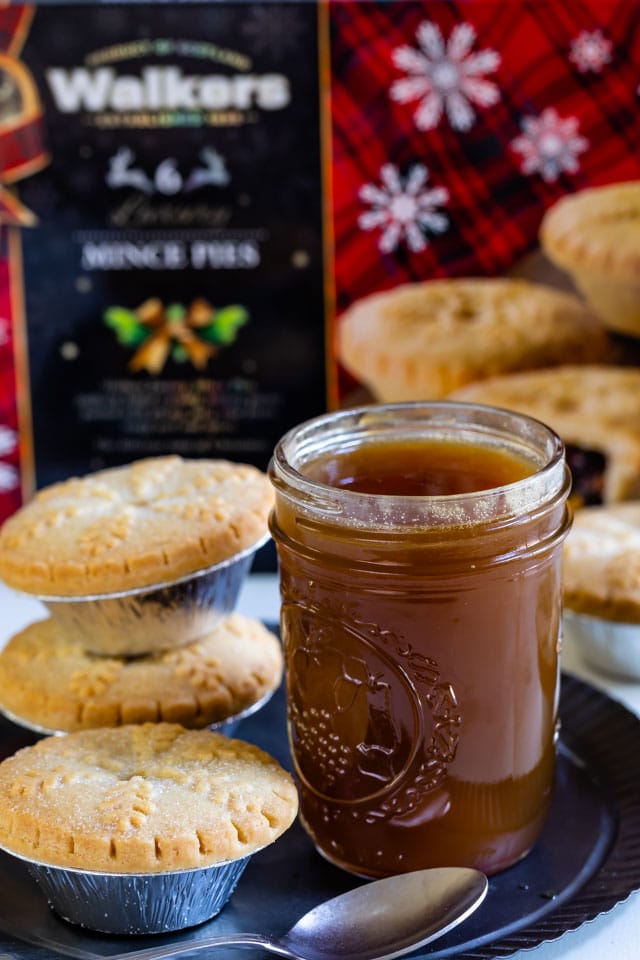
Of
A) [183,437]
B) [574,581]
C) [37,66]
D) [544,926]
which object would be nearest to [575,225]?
[574,581]

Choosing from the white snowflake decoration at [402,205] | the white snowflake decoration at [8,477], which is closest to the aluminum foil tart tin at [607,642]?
the white snowflake decoration at [402,205]

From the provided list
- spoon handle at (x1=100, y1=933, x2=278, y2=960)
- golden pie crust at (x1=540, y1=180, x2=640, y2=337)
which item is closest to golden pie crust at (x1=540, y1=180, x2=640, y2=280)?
golden pie crust at (x1=540, y1=180, x2=640, y2=337)

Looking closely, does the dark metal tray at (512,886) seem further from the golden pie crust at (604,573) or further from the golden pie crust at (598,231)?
the golden pie crust at (598,231)

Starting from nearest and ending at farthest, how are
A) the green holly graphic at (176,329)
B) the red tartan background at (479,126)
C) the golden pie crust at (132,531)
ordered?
the golden pie crust at (132,531), the red tartan background at (479,126), the green holly graphic at (176,329)

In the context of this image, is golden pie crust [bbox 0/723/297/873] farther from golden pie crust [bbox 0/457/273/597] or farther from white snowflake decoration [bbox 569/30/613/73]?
white snowflake decoration [bbox 569/30/613/73]

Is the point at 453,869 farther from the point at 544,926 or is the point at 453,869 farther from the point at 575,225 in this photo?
the point at 575,225
